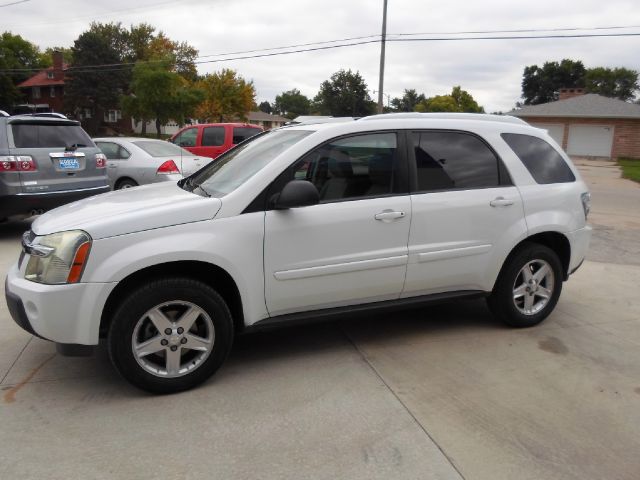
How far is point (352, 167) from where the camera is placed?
3.99 metres

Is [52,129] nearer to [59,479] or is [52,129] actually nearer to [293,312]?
[293,312]

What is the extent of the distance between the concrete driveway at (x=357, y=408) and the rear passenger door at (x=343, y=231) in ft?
1.84

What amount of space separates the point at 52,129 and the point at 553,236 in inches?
269

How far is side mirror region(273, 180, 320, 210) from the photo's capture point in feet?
11.6

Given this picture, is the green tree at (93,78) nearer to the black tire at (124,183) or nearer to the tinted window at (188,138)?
the tinted window at (188,138)

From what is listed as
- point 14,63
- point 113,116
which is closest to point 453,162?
point 113,116

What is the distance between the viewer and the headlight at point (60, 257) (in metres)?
3.20

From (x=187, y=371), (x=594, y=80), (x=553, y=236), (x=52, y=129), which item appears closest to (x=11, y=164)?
(x=52, y=129)

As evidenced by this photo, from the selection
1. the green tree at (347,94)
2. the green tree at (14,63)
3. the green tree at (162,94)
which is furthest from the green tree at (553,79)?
the green tree at (14,63)

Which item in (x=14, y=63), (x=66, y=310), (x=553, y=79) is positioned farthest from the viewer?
(x=553, y=79)

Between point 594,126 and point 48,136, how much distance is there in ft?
119

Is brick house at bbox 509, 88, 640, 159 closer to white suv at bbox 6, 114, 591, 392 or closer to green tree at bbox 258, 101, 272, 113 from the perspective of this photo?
white suv at bbox 6, 114, 591, 392

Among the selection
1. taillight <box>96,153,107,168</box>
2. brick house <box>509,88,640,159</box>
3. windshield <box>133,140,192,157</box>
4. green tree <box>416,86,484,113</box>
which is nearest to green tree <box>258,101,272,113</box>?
green tree <box>416,86,484,113</box>

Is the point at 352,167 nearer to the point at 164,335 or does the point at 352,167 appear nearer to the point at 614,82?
the point at 164,335
